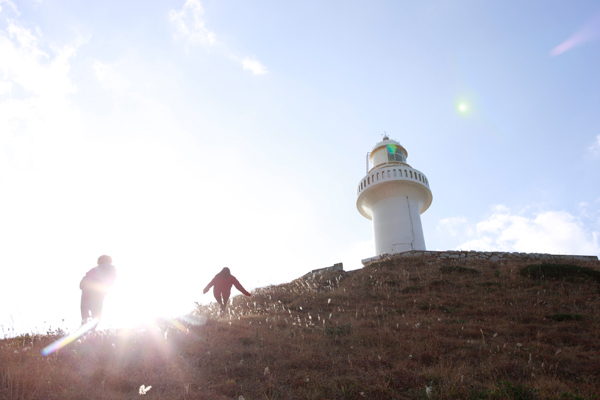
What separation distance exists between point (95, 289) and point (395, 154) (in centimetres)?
2320

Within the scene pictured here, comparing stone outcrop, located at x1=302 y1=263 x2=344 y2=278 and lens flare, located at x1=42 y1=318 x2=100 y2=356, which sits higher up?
stone outcrop, located at x1=302 y1=263 x2=344 y2=278

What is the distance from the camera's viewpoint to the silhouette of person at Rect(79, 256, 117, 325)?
8.40 m

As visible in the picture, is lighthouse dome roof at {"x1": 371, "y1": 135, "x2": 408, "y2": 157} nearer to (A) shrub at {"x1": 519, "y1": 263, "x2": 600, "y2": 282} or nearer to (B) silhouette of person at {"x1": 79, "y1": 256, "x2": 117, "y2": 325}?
(A) shrub at {"x1": 519, "y1": 263, "x2": 600, "y2": 282}

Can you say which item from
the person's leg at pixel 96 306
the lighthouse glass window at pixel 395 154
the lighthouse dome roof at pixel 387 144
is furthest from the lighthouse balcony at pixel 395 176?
the person's leg at pixel 96 306

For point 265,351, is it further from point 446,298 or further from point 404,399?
point 446,298

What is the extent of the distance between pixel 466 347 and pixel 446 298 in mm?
5032

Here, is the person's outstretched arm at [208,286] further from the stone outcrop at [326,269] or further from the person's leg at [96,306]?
the stone outcrop at [326,269]

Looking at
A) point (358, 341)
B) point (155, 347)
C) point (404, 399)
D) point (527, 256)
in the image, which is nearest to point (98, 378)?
point (155, 347)

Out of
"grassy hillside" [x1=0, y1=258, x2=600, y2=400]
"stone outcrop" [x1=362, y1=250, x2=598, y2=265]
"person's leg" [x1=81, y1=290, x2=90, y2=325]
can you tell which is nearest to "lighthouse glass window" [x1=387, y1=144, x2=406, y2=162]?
"stone outcrop" [x1=362, y1=250, x2=598, y2=265]

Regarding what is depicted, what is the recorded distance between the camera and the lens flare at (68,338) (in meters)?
5.62

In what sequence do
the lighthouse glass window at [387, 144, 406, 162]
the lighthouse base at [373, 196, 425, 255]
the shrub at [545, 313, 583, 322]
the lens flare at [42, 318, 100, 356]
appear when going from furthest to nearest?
the lighthouse glass window at [387, 144, 406, 162] < the lighthouse base at [373, 196, 425, 255] < the shrub at [545, 313, 583, 322] < the lens flare at [42, 318, 100, 356]

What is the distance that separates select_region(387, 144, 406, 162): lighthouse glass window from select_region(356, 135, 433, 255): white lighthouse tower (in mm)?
782

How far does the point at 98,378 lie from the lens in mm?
4734

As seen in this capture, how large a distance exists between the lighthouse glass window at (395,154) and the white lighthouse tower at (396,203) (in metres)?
0.78
